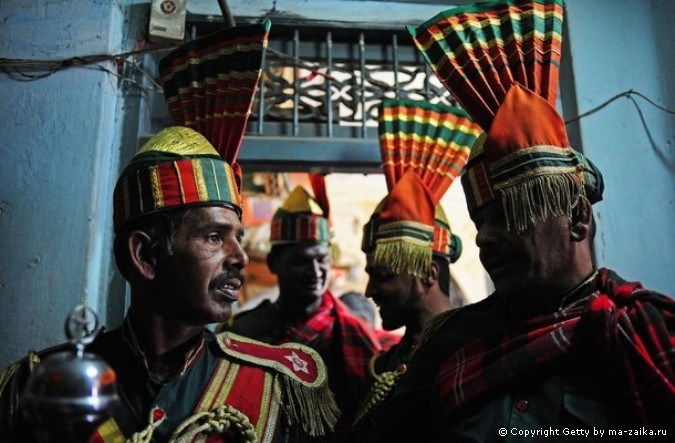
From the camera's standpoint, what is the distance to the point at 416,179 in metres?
2.42

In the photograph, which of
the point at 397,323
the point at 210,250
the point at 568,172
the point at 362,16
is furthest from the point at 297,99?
the point at 568,172

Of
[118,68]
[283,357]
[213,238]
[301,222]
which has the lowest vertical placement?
[283,357]

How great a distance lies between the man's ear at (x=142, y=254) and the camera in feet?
5.41

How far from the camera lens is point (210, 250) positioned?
163 centimetres

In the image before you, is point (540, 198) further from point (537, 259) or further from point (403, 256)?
point (403, 256)

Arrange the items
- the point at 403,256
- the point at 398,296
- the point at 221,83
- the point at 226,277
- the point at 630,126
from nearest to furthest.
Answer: the point at 226,277 < the point at 221,83 < the point at 403,256 < the point at 398,296 < the point at 630,126

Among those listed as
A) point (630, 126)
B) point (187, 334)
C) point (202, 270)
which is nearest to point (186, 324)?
point (187, 334)

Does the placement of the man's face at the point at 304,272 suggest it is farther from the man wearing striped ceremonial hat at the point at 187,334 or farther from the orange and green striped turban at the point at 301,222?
the man wearing striped ceremonial hat at the point at 187,334

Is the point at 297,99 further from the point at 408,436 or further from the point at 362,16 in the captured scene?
the point at 408,436

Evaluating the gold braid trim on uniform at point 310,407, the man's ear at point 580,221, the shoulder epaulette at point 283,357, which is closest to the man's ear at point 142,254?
the shoulder epaulette at point 283,357

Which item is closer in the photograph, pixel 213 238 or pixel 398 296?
pixel 213 238

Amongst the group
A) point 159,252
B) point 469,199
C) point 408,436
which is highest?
point 469,199

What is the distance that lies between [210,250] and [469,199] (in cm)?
75

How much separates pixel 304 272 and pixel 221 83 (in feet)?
5.17
